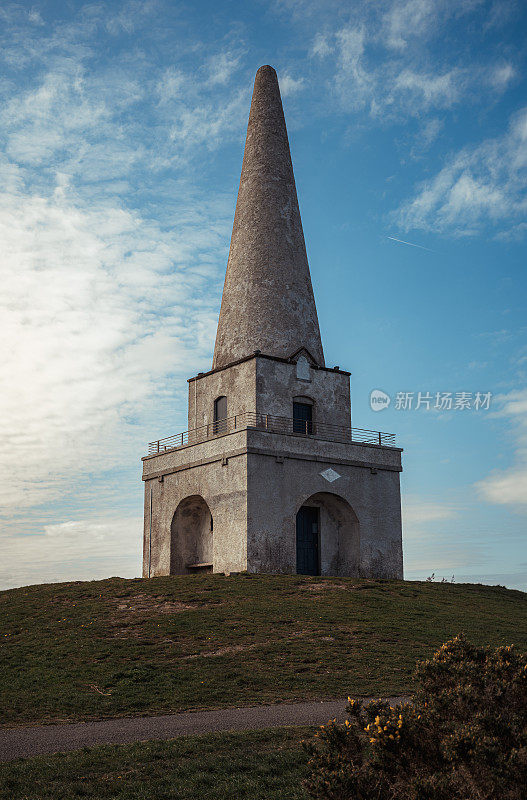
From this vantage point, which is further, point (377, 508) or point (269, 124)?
point (269, 124)

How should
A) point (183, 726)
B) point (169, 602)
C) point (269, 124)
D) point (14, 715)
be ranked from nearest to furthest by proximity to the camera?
point (183, 726) → point (14, 715) → point (169, 602) → point (269, 124)

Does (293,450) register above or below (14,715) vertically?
above

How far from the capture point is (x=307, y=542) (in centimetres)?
3169

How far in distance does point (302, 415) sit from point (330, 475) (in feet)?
10.1

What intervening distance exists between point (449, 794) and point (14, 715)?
10.1m

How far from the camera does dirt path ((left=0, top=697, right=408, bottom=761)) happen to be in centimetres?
1152

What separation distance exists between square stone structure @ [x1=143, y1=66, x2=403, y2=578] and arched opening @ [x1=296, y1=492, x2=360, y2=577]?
0.05 meters

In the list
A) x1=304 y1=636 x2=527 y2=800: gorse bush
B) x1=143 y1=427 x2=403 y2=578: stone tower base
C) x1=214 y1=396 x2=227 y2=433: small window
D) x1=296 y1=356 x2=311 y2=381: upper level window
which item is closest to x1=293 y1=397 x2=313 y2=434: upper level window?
x1=296 y1=356 x2=311 y2=381: upper level window

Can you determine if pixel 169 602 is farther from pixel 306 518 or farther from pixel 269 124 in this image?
pixel 269 124

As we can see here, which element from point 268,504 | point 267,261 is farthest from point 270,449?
point 267,261

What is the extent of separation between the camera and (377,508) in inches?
1280

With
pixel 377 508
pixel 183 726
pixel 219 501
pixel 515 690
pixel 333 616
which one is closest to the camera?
pixel 515 690

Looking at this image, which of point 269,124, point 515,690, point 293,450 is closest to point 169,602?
point 293,450

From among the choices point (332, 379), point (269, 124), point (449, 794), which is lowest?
point (449, 794)
